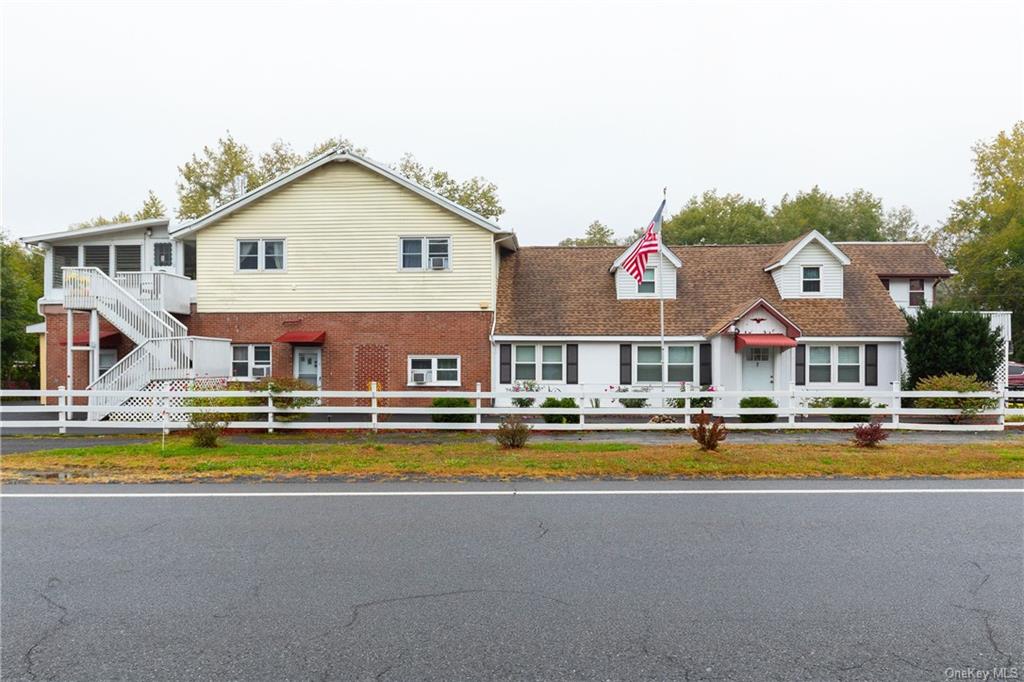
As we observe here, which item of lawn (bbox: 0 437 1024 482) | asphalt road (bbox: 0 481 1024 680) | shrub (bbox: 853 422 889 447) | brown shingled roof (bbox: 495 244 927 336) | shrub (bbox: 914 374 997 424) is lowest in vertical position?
lawn (bbox: 0 437 1024 482)

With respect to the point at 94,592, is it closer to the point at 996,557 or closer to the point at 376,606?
the point at 376,606

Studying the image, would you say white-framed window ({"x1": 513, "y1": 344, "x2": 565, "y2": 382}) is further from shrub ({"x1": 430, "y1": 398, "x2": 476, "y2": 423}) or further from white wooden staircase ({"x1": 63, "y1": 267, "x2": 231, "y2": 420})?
white wooden staircase ({"x1": 63, "y1": 267, "x2": 231, "y2": 420})

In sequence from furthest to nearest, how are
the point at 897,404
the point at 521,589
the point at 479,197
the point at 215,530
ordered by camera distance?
the point at 479,197 < the point at 897,404 < the point at 215,530 < the point at 521,589

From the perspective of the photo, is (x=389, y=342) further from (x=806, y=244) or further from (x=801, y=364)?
(x=806, y=244)

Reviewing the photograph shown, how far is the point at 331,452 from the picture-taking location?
13.4 m

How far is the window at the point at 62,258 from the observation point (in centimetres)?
2645

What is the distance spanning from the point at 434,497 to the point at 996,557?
6029mm

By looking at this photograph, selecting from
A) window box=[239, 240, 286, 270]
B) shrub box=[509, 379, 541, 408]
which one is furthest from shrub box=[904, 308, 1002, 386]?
window box=[239, 240, 286, 270]

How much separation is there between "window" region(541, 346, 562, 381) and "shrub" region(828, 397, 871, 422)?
8.48m

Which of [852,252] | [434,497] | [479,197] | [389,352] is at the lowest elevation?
[434,497]

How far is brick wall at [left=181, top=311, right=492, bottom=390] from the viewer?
2352 centimetres

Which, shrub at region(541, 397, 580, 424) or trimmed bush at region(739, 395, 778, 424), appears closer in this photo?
shrub at region(541, 397, 580, 424)

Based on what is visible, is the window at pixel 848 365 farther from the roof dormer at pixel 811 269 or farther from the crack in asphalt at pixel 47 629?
the crack in asphalt at pixel 47 629

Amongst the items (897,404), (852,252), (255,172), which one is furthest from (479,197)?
(897,404)
